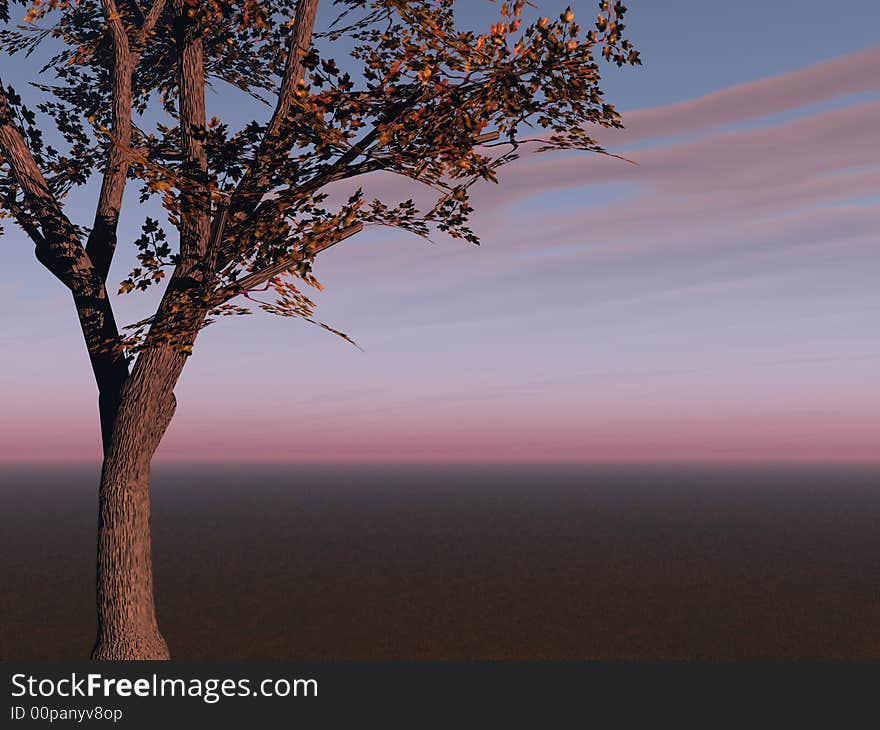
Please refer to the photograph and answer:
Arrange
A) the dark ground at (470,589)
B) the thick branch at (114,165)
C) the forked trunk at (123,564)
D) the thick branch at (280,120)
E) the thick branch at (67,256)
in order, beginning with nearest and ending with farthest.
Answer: the thick branch at (280,120)
the forked trunk at (123,564)
the thick branch at (67,256)
the thick branch at (114,165)
the dark ground at (470,589)

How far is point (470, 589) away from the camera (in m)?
57.6

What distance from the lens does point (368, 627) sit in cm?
4206

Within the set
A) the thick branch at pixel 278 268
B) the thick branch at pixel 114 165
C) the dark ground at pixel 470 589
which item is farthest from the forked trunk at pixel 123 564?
the dark ground at pixel 470 589

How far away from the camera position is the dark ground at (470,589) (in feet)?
123

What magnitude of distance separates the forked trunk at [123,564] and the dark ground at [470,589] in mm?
20946

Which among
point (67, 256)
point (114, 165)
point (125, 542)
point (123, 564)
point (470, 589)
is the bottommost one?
point (470, 589)

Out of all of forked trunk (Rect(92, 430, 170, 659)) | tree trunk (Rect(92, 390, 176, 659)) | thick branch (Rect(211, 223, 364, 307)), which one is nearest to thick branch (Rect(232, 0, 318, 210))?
thick branch (Rect(211, 223, 364, 307))

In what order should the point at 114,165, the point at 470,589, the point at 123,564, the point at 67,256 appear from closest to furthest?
the point at 123,564, the point at 67,256, the point at 114,165, the point at 470,589

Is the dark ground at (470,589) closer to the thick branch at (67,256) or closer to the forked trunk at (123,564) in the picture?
the forked trunk at (123,564)

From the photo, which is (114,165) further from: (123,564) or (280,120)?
(123,564)

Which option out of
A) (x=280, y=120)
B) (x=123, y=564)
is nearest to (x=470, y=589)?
(x=123, y=564)

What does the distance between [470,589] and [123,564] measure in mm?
46116

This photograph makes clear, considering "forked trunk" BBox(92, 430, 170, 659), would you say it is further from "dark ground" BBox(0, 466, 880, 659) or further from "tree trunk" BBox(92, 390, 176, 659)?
"dark ground" BBox(0, 466, 880, 659)

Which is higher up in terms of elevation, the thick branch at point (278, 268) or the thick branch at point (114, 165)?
the thick branch at point (114, 165)
